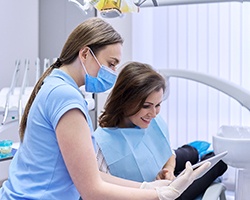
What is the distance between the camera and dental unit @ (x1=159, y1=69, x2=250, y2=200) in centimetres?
155

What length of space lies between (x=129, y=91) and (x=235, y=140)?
0.55 m

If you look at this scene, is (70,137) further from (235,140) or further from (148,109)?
(235,140)

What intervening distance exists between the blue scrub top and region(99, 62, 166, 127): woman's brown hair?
1.96 feet

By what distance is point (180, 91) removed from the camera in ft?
8.50

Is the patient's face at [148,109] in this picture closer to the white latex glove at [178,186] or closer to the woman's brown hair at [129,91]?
the woman's brown hair at [129,91]

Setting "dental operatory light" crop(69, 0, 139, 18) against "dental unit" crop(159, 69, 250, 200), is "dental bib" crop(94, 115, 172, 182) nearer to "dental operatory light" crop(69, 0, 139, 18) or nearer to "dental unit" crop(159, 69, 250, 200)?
"dental unit" crop(159, 69, 250, 200)

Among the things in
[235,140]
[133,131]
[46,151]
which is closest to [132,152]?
[133,131]

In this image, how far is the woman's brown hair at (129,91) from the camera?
5.12 ft

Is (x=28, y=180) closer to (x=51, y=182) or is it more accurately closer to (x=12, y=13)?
(x=51, y=182)

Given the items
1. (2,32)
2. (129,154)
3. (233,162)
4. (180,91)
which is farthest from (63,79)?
(180,91)

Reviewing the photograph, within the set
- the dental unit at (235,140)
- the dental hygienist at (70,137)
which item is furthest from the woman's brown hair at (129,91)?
the dental hygienist at (70,137)

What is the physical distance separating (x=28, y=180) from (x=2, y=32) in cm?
164

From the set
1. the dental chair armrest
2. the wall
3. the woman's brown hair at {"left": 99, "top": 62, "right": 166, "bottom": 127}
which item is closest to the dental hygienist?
the woman's brown hair at {"left": 99, "top": 62, "right": 166, "bottom": 127}

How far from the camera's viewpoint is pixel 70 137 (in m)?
0.89
